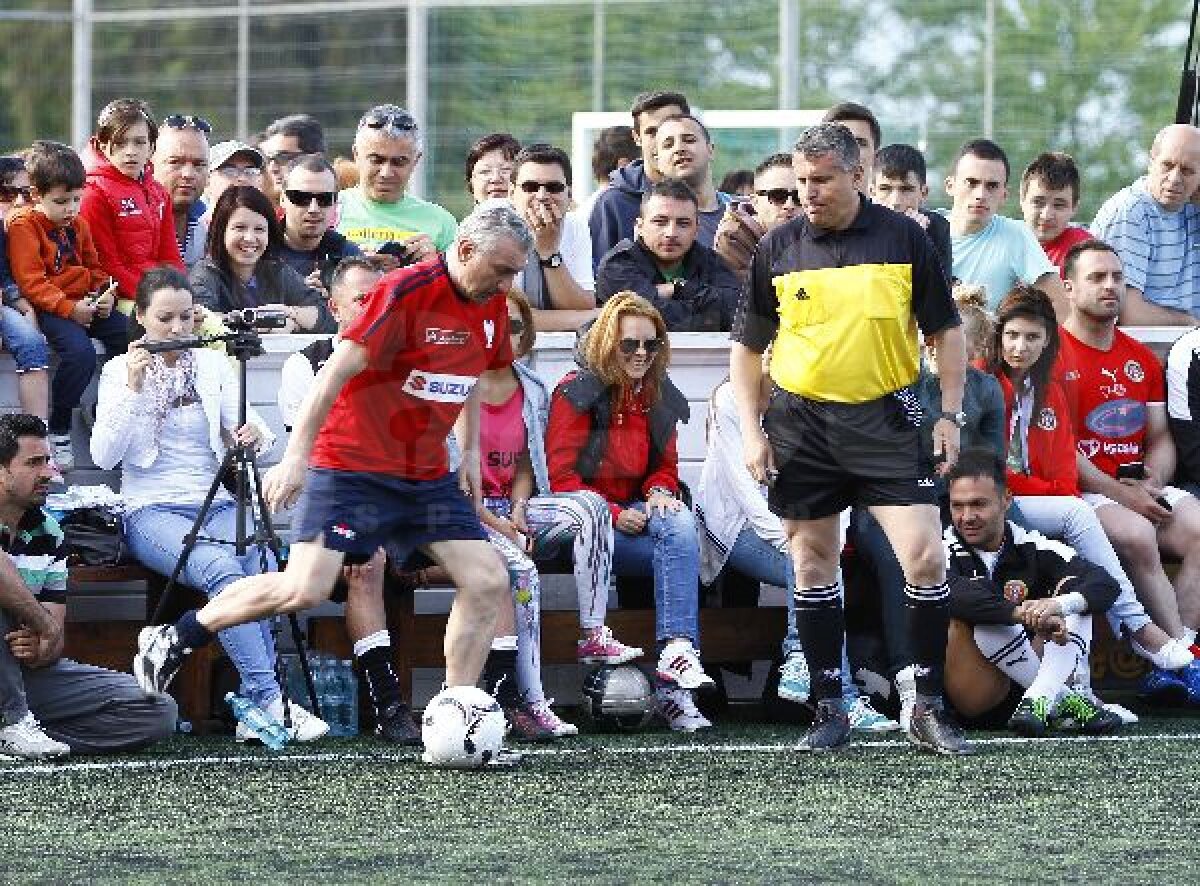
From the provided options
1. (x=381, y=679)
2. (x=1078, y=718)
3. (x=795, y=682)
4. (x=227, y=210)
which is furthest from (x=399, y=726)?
(x=1078, y=718)

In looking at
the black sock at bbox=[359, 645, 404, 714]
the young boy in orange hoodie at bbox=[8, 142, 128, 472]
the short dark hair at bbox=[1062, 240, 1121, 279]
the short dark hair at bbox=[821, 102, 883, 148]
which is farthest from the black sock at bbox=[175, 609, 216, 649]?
the short dark hair at bbox=[821, 102, 883, 148]

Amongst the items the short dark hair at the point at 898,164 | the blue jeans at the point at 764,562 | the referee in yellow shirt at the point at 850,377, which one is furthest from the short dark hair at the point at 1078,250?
the referee in yellow shirt at the point at 850,377

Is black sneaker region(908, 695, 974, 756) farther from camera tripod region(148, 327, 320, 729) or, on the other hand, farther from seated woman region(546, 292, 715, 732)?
camera tripod region(148, 327, 320, 729)

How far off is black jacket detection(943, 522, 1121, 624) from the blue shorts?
6.75 ft

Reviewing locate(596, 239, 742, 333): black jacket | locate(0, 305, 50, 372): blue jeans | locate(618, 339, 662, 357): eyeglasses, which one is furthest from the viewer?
locate(596, 239, 742, 333): black jacket

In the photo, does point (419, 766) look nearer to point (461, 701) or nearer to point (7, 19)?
point (461, 701)

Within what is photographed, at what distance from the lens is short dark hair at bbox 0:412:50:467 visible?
30.8 feet

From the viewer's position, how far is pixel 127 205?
11109 millimetres

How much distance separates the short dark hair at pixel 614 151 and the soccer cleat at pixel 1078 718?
417 cm

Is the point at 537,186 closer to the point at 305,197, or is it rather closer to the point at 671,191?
the point at 671,191

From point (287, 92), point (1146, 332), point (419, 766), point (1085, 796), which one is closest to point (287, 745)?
point (419, 766)

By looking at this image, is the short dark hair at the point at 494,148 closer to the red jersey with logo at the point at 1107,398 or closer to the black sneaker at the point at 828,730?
the red jersey with logo at the point at 1107,398

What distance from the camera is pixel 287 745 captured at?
383 inches

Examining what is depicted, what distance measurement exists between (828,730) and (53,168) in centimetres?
368
